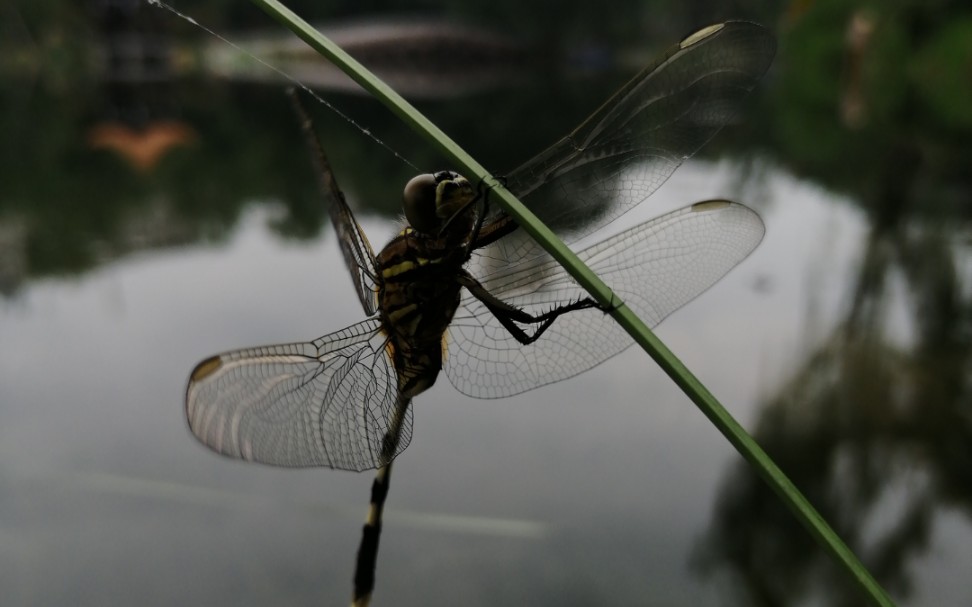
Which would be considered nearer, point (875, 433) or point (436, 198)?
point (436, 198)

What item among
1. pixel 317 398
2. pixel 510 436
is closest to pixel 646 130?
pixel 317 398

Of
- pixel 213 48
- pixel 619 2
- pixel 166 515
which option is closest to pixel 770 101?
pixel 619 2

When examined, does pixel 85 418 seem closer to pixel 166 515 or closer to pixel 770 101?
pixel 166 515

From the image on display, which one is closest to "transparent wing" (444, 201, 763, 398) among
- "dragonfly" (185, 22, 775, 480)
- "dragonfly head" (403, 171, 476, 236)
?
"dragonfly" (185, 22, 775, 480)

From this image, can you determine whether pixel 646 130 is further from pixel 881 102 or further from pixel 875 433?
pixel 881 102

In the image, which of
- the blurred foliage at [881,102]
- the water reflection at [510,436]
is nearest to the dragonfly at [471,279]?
the water reflection at [510,436]

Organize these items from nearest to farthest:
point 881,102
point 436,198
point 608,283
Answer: point 436,198, point 608,283, point 881,102
